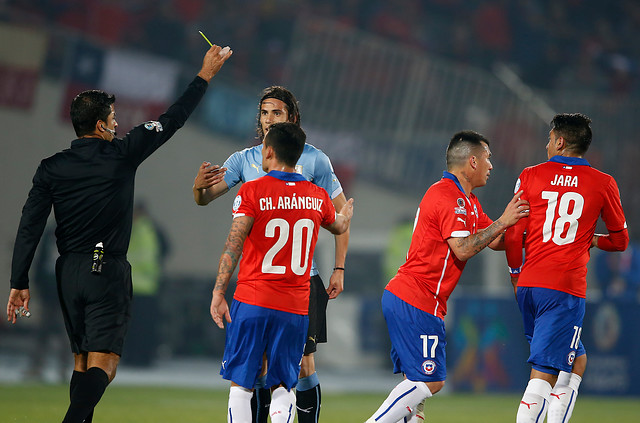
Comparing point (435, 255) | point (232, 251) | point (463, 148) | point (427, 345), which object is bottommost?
point (427, 345)

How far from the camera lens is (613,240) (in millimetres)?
5215

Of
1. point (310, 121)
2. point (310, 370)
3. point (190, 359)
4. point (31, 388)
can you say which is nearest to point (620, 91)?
point (310, 121)

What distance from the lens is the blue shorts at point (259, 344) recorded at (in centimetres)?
445

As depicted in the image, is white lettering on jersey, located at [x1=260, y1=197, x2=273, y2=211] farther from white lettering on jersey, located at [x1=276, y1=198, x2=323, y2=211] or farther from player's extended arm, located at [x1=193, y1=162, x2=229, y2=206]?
player's extended arm, located at [x1=193, y1=162, x2=229, y2=206]

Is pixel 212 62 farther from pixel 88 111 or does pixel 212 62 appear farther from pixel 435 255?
pixel 435 255

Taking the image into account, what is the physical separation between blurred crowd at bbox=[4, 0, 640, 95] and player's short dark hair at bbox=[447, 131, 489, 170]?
11.0 m

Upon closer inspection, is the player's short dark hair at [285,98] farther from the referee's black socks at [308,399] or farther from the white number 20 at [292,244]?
the referee's black socks at [308,399]

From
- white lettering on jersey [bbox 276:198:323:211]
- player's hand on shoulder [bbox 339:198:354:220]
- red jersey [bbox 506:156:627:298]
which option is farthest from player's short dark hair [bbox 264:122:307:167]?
red jersey [bbox 506:156:627:298]

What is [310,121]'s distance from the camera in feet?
50.1

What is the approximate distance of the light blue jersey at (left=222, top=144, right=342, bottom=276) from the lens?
5.28 metres

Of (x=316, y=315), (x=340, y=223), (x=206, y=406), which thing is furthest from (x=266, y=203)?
(x=206, y=406)

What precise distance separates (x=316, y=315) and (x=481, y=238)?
1096mm

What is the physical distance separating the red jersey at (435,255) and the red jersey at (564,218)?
15.5 inches

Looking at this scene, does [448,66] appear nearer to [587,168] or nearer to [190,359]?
[190,359]
